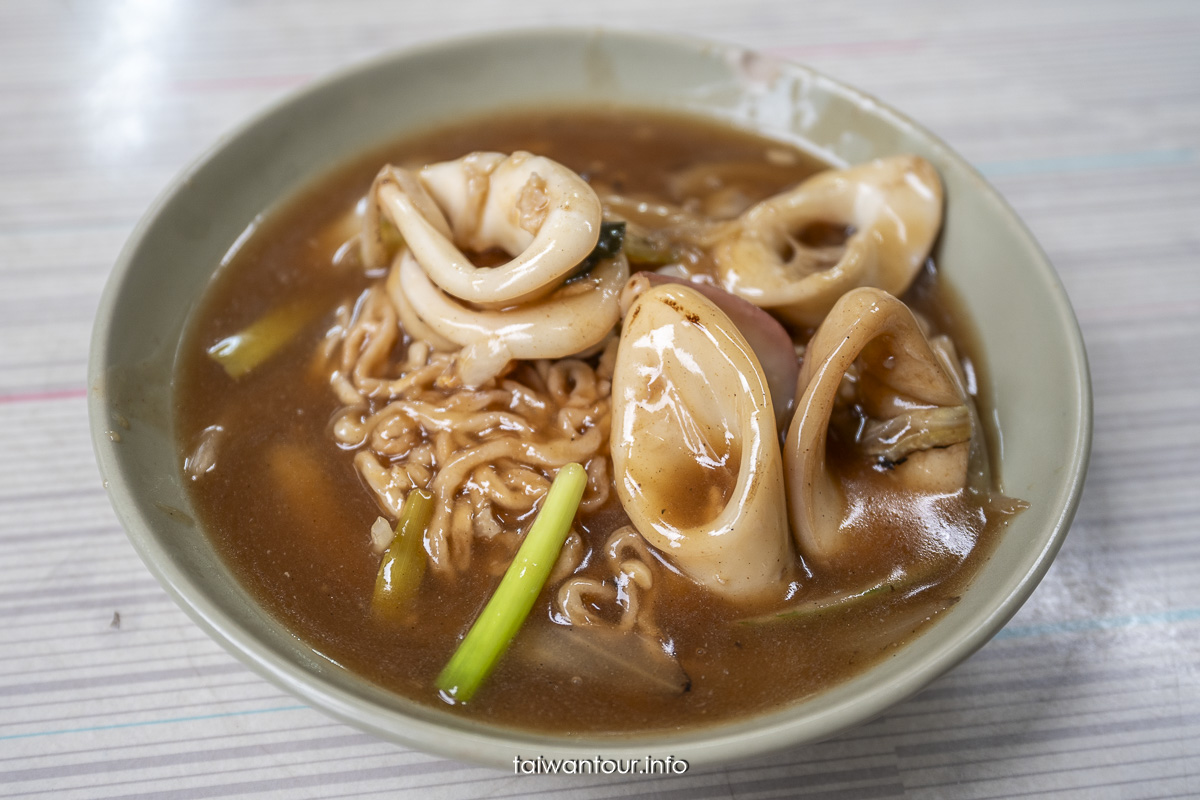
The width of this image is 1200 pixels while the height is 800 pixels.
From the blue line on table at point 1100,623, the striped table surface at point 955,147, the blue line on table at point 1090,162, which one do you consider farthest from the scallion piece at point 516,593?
the blue line on table at point 1090,162

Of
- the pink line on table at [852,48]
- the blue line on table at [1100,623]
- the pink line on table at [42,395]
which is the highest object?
the pink line on table at [852,48]

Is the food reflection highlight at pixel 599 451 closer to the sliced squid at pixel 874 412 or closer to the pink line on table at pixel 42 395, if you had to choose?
the sliced squid at pixel 874 412

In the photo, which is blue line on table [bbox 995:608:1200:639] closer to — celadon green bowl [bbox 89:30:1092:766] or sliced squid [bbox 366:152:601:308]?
celadon green bowl [bbox 89:30:1092:766]

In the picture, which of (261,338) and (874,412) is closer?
(874,412)

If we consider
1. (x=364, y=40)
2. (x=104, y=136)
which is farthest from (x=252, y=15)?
(x=104, y=136)

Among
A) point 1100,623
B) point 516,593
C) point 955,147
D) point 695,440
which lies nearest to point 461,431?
point 516,593

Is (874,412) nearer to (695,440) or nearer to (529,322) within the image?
(695,440)

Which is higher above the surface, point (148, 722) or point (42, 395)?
point (42, 395)
